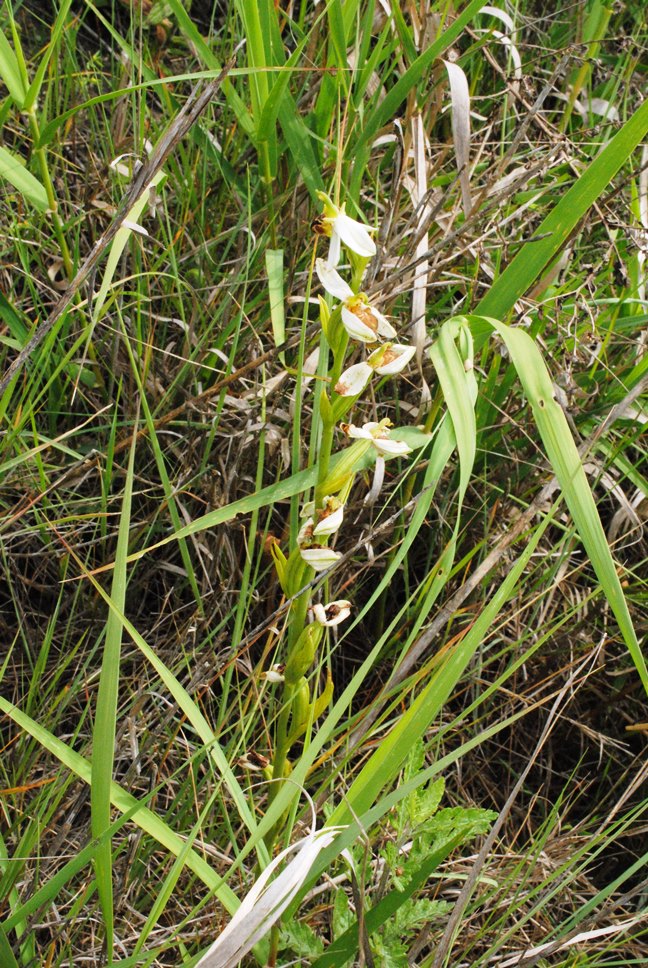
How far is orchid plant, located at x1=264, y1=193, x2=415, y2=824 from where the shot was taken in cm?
86

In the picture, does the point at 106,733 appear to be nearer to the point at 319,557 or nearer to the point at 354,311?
the point at 319,557

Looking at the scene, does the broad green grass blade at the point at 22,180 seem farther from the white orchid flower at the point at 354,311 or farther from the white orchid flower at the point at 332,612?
the white orchid flower at the point at 332,612

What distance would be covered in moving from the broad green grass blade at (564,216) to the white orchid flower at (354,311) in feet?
1.47

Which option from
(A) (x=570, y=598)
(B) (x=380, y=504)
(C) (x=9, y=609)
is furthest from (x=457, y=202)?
(C) (x=9, y=609)

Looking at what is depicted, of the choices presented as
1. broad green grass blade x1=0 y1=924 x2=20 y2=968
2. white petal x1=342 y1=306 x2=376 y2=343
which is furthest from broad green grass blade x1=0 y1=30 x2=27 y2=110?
broad green grass blade x1=0 y1=924 x2=20 y2=968

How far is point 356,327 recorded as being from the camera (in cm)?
85

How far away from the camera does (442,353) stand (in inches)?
44.2

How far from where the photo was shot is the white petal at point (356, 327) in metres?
0.85

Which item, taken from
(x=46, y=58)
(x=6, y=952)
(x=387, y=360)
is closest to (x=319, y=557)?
(x=387, y=360)

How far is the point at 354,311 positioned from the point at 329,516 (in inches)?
8.8

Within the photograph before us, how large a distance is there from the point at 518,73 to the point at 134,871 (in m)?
1.69

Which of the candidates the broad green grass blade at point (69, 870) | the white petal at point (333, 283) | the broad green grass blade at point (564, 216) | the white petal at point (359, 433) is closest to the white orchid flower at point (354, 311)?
the white petal at point (333, 283)

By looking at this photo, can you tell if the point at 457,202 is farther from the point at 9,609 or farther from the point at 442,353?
the point at 9,609

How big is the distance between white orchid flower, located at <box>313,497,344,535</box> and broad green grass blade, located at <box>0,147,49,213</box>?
0.84 metres
